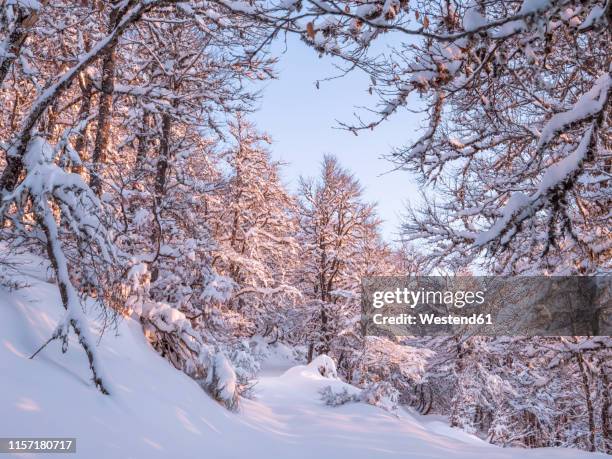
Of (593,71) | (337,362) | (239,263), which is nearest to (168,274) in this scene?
(239,263)

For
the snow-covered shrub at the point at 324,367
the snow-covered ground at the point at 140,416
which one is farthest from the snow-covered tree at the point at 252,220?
the snow-covered ground at the point at 140,416

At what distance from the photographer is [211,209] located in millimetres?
15539

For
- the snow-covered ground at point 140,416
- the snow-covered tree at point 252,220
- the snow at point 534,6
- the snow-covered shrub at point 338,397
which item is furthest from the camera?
the snow-covered tree at point 252,220

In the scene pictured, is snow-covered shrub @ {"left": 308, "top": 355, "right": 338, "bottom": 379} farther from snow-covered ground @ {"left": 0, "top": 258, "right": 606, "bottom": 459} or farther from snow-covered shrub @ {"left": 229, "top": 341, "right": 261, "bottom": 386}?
snow-covered ground @ {"left": 0, "top": 258, "right": 606, "bottom": 459}

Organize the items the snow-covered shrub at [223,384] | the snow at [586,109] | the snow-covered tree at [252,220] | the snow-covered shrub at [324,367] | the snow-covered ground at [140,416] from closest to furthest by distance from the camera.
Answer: the snow at [586,109] < the snow-covered ground at [140,416] < the snow-covered shrub at [223,384] < the snow-covered shrub at [324,367] < the snow-covered tree at [252,220]

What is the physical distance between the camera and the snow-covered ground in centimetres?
345

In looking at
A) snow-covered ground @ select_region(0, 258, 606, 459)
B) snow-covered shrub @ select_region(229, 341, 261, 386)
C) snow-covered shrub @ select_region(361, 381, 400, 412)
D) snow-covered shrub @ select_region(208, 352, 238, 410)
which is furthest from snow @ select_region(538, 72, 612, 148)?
snow-covered shrub @ select_region(361, 381, 400, 412)

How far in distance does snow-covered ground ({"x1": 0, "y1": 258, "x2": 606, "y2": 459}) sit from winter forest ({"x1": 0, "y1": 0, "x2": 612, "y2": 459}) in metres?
0.03

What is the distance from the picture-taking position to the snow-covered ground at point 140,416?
3.45 m

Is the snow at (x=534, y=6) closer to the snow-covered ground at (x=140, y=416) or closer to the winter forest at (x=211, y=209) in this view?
the winter forest at (x=211, y=209)

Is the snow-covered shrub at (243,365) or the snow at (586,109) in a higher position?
the snow at (586,109)

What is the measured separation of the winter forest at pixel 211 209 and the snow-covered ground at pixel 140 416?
30mm

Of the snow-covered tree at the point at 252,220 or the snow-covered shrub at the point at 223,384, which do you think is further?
the snow-covered tree at the point at 252,220

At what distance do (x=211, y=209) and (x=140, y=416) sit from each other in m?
11.5
